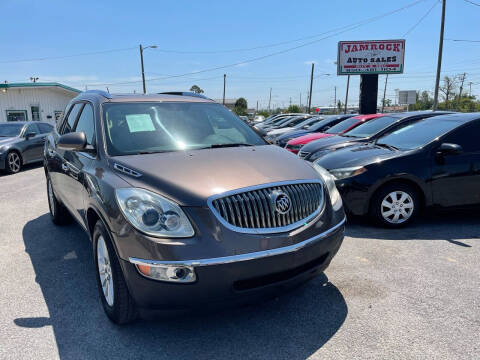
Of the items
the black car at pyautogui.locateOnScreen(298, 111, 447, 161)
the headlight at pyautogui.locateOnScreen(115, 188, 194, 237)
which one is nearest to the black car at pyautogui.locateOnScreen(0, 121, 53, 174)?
the black car at pyautogui.locateOnScreen(298, 111, 447, 161)

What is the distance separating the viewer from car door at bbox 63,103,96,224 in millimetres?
3336

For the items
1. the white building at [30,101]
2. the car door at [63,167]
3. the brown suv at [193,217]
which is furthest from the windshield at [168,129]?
the white building at [30,101]

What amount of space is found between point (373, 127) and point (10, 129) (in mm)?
10768

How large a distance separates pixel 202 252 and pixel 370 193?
10.9 ft

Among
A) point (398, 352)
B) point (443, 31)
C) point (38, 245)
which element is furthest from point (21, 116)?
point (398, 352)

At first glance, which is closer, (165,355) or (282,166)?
(165,355)

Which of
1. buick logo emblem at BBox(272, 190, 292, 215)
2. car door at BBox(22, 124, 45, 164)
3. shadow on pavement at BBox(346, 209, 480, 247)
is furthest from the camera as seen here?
car door at BBox(22, 124, 45, 164)

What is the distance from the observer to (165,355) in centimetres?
246

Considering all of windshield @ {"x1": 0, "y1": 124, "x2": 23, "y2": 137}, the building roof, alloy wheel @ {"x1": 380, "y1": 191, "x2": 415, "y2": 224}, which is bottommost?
alloy wheel @ {"x1": 380, "y1": 191, "x2": 415, "y2": 224}

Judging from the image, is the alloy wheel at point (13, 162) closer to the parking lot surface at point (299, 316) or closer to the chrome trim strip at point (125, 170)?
the parking lot surface at point (299, 316)

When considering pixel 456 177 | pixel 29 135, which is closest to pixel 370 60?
pixel 29 135

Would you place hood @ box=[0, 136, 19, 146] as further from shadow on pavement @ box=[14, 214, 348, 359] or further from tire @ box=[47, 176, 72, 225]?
shadow on pavement @ box=[14, 214, 348, 359]

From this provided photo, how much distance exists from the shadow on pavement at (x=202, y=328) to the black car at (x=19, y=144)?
8756 millimetres

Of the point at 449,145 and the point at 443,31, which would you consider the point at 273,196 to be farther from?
the point at 443,31
